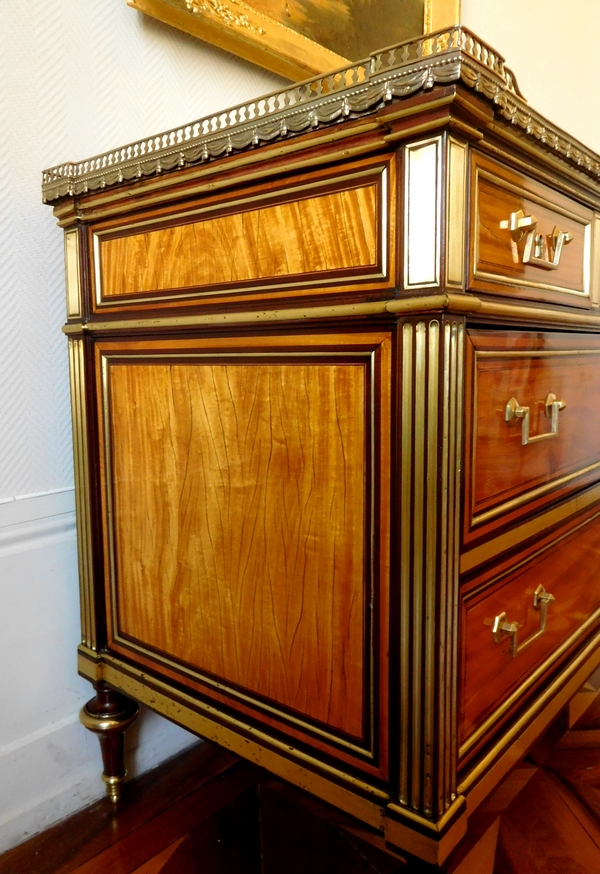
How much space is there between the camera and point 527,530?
549 mm

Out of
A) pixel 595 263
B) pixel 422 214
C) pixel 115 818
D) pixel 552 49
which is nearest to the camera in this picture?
pixel 422 214

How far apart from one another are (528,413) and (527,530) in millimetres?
109

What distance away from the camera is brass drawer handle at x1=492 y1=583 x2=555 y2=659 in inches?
19.8

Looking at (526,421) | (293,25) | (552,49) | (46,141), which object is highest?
(552,49)

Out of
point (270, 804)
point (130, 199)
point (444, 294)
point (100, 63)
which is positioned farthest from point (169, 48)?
point (270, 804)

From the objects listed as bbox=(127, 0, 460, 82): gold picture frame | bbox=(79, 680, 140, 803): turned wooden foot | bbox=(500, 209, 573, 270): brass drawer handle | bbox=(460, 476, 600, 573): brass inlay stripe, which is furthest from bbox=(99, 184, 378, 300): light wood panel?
bbox=(79, 680, 140, 803): turned wooden foot

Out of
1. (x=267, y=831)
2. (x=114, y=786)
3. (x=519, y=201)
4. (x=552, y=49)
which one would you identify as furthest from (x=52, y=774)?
(x=552, y=49)

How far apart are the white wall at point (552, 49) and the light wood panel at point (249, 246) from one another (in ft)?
3.12

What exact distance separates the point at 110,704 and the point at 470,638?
442mm

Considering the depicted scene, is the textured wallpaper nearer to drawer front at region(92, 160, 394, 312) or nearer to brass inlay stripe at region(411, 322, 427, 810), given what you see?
drawer front at region(92, 160, 394, 312)

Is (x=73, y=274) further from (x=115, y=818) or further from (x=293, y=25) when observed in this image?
(x=115, y=818)

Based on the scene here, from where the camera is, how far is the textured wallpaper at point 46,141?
0.68m

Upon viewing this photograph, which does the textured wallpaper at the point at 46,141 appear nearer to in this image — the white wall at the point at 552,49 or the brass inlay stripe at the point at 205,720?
the brass inlay stripe at the point at 205,720

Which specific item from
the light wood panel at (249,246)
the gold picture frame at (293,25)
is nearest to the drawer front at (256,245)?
the light wood panel at (249,246)
